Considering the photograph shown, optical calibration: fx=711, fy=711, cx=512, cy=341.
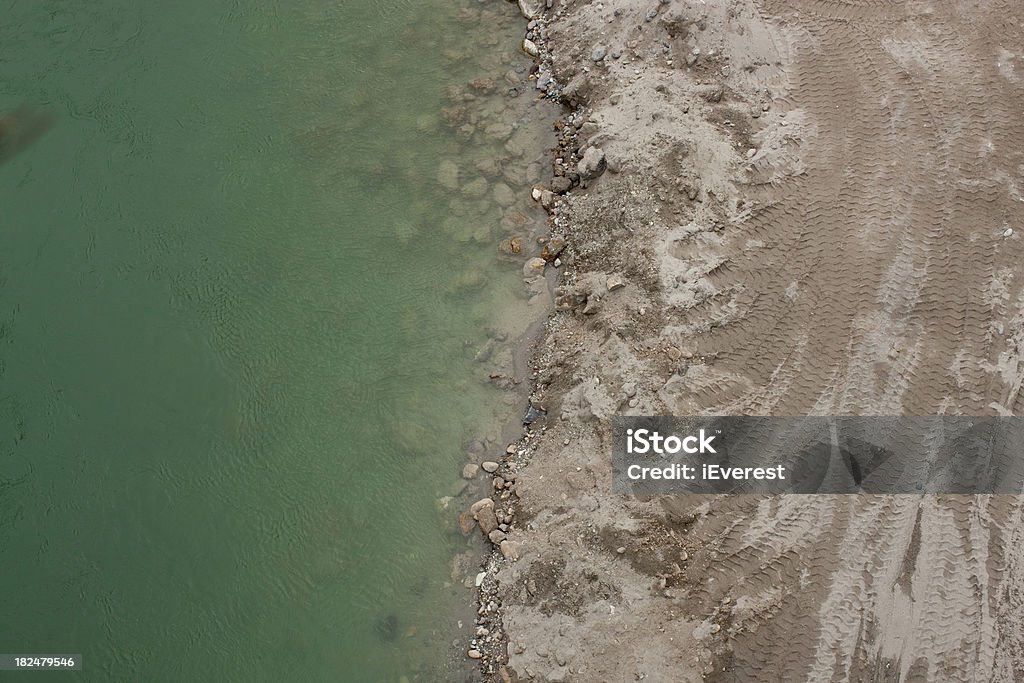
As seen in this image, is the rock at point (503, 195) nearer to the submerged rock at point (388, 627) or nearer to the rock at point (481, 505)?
the rock at point (481, 505)

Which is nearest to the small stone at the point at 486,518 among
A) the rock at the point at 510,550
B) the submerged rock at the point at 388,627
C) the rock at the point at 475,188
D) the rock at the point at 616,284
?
the rock at the point at 510,550

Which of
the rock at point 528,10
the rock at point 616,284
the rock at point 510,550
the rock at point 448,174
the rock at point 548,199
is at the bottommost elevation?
the rock at point 510,550

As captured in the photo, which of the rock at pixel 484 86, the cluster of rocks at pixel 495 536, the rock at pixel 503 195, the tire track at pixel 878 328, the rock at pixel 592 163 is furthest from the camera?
the rock at pixel 484 86

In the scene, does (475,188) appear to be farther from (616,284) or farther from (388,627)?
(388,627)

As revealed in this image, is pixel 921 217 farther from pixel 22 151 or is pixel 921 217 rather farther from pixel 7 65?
pixel 7 65

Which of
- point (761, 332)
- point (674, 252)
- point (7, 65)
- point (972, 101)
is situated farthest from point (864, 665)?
point (7, 65)

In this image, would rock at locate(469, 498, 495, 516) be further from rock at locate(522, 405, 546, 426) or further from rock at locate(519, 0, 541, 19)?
rock at locate(519, 0, 541, 19)

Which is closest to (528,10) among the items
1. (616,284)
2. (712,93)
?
(712,93)
